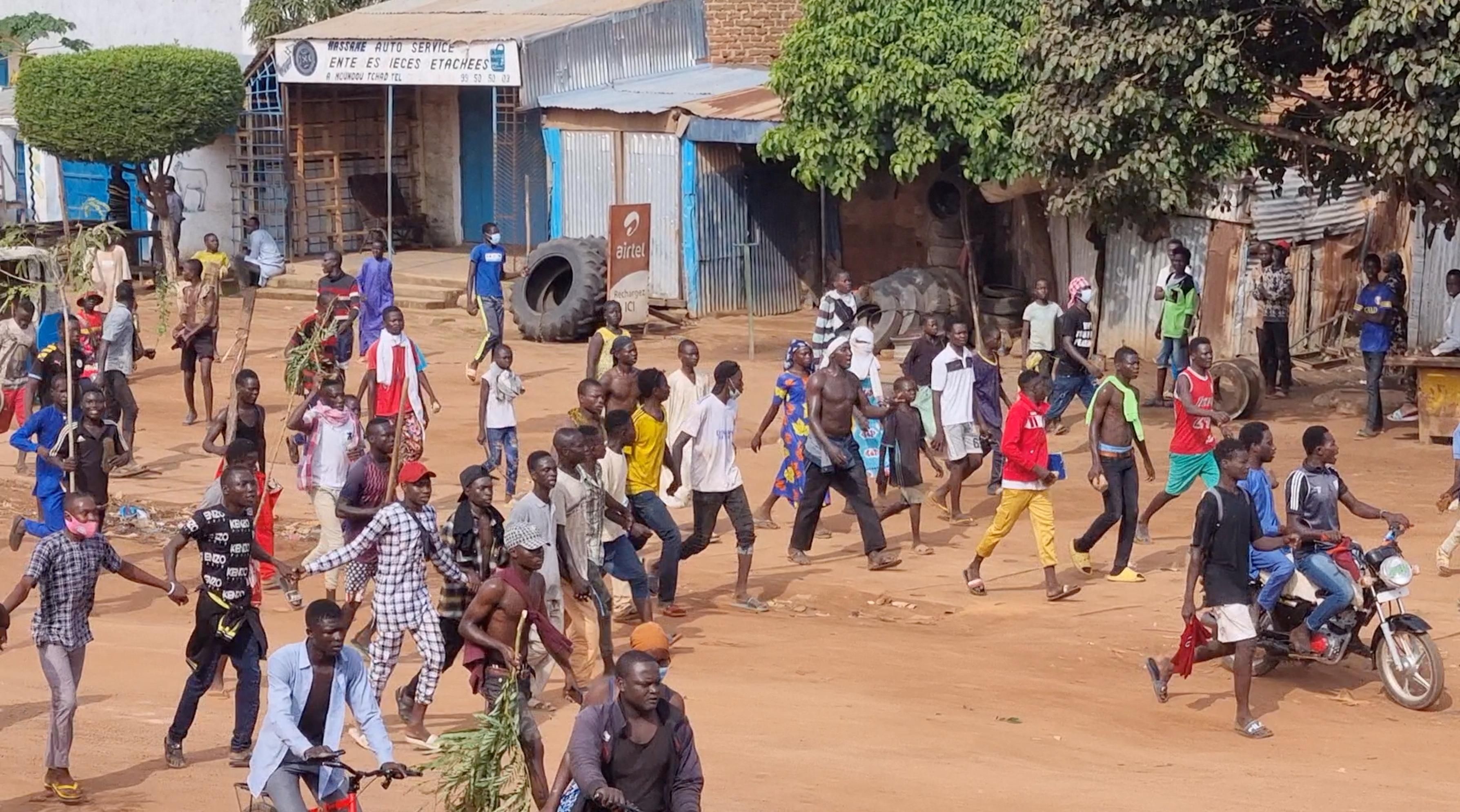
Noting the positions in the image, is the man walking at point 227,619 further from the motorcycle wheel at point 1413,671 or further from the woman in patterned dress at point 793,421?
the motorcycle wheel at point 1413,671

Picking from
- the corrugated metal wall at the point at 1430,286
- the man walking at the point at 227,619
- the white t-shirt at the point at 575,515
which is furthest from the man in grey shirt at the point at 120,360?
the corrugated metal wall at the point at 1430,286

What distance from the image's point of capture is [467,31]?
89.0 ft

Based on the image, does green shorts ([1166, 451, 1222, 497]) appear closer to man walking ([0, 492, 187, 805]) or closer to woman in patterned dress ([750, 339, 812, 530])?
woman in patterned dress ([750, 339, 812, 530])

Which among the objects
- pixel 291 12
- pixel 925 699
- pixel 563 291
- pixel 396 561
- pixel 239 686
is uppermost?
pixel 291 12

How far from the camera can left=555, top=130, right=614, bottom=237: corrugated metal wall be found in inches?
1031

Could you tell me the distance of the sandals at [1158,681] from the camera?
10.3 m

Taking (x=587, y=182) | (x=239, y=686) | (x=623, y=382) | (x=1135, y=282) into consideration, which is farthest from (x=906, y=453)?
(x=587, y=182)

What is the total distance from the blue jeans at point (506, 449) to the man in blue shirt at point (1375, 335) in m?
7.83

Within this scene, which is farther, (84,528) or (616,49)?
(616,49)

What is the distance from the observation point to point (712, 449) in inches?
485

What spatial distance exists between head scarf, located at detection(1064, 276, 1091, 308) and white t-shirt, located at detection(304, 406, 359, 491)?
7.51 meters

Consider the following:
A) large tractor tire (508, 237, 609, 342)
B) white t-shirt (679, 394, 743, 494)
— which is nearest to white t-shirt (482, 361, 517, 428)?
white t-shirt (679, 394, 743, 494)

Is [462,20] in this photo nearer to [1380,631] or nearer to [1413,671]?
[1380,631]

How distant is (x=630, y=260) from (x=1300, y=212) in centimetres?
762
